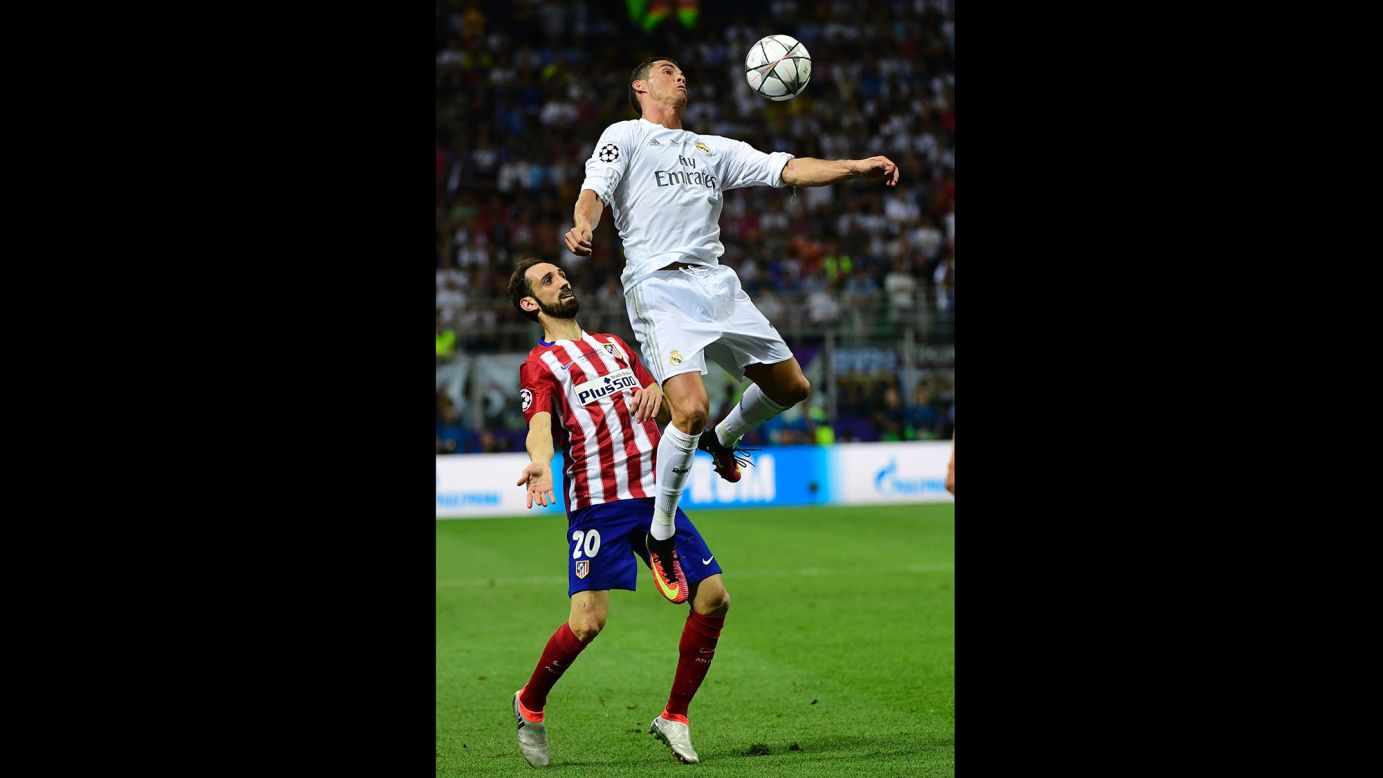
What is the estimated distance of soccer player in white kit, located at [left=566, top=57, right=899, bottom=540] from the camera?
6.13 metres

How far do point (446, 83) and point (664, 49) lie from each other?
408 centimetres

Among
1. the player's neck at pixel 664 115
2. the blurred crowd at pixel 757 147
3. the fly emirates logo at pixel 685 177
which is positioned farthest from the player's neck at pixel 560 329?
the blurred crowd at pixel 757 147

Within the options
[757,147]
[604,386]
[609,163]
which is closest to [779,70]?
[609,163]

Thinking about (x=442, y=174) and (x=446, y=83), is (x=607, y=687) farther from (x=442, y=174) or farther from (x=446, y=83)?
(x=446, y=83)

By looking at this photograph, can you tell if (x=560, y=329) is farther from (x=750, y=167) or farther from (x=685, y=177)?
(x=750, y=167)

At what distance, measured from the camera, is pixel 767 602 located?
11.5 meters

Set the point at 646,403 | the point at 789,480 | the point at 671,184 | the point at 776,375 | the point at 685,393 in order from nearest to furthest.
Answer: the point at 646,403 < the point at 685,393 < the point at 671,184 < the point at 776,375 < the point at 789,480

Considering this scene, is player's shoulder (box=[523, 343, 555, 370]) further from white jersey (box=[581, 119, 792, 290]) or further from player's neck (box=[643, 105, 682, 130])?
player's neck (box=[643, 105, 682, 130])

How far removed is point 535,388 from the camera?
6.25 m

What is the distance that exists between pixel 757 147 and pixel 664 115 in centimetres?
1932
